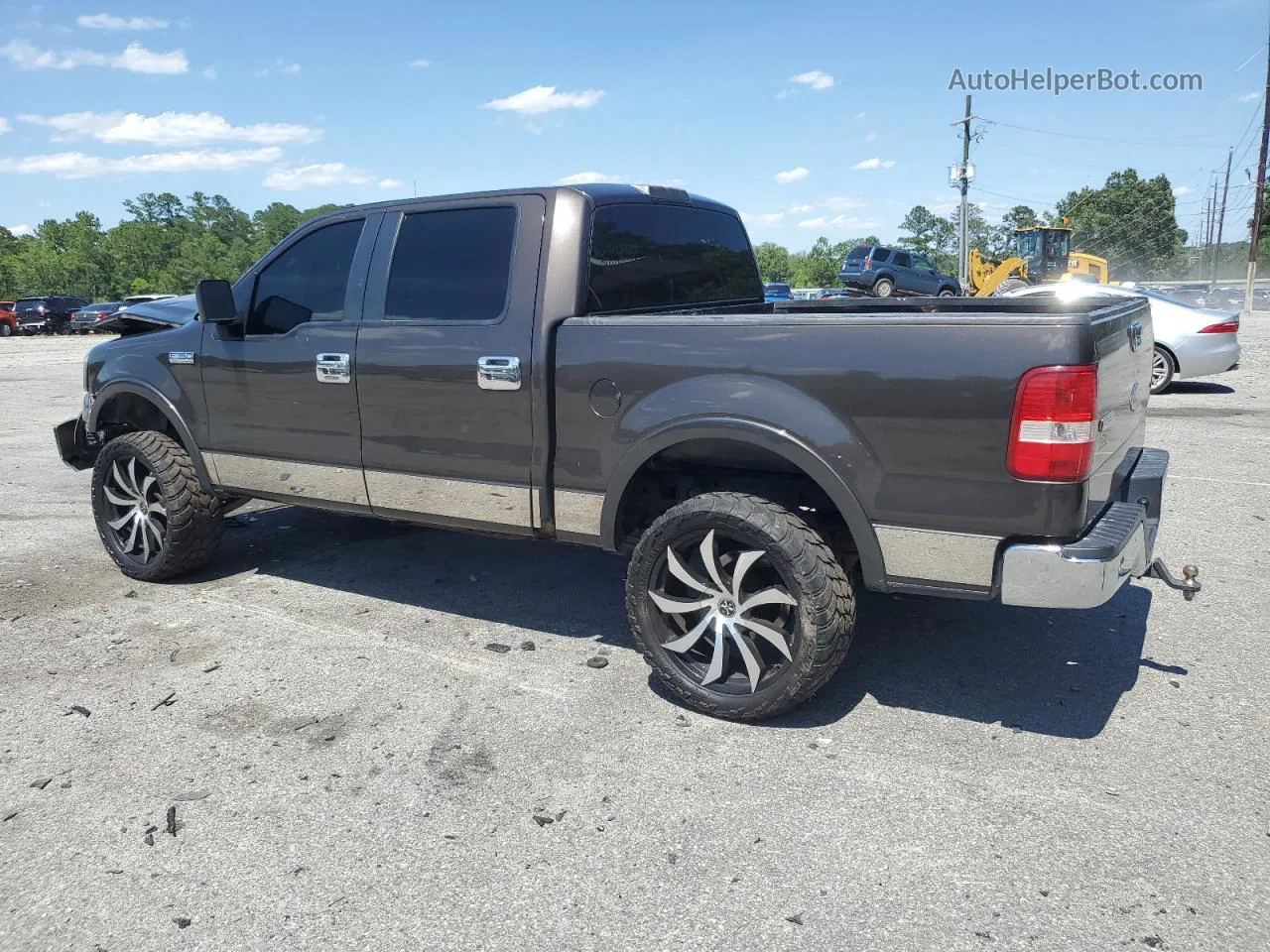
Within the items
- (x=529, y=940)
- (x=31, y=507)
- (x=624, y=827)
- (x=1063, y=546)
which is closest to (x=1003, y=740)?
(x=1063, y=546)

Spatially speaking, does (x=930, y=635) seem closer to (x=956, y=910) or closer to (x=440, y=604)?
(x=956, y=910)

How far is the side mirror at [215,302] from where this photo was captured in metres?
4.60

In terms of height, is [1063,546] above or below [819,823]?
above

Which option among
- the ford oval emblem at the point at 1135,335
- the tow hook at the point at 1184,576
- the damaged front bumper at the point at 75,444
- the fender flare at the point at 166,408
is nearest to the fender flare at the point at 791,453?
the tow hook at the point at 1184,576

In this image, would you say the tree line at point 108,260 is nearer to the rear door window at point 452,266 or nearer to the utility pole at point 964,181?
the utility pole at point 964,181

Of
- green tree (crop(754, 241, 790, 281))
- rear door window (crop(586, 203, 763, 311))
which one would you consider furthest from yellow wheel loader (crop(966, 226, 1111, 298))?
green tree (crop(754, 241, 790, 281))

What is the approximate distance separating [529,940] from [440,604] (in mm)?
2647

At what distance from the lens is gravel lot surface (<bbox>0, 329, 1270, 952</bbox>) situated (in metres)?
2.44

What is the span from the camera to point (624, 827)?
2.84m

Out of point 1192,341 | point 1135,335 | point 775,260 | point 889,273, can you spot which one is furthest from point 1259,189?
point 775,260

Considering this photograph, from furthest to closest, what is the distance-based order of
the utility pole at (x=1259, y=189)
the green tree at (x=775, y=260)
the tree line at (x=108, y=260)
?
1. the green tree at (x=775, y=260)
2. the tree line at (x=108, y=260)
3. the utility pole at (x=1259, y=189)

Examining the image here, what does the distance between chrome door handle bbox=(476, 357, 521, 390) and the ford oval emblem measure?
2374 mm

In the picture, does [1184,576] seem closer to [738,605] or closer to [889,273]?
[738,605]

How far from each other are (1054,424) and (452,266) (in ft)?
8.48
